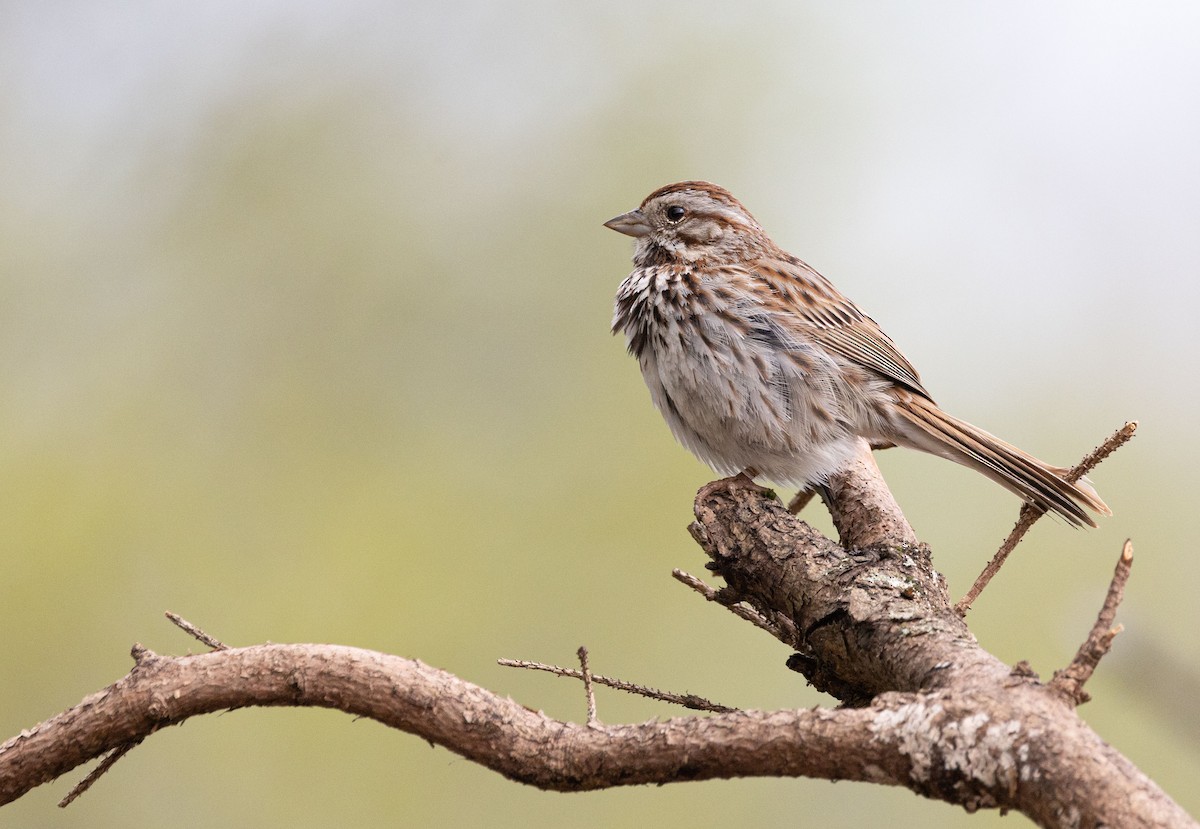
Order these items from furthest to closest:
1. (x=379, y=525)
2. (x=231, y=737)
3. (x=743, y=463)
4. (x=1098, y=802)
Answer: (x=379, y=525) → (x=231, y=737) → (x=743, y=463) → (x=1098, y=802)

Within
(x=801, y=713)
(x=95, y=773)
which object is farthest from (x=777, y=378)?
(x=95, y=773)

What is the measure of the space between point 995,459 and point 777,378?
3.07 ft

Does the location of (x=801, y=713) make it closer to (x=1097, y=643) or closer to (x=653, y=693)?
(x=1097, y=643)

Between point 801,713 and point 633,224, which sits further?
point 633,224

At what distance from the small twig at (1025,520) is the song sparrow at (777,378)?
36.9 inches

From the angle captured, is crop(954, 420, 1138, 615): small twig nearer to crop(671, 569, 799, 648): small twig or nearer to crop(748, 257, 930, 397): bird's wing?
crop(671, 569, 799, 648): small twig

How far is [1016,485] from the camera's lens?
15.2 feet

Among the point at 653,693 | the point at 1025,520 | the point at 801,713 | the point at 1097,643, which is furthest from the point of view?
the point at 1025,520

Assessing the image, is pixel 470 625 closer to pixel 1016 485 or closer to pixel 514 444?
pixel 514 444

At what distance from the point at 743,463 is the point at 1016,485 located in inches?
43.3

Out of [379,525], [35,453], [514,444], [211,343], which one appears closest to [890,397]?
[514,444]

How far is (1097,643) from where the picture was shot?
2115 millimetres

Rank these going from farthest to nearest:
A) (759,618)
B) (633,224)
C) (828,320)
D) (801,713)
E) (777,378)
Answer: (633,224) → (828,320) → (777,378) → (759,618) → (801,713)

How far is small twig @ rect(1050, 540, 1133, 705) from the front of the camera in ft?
6.86
